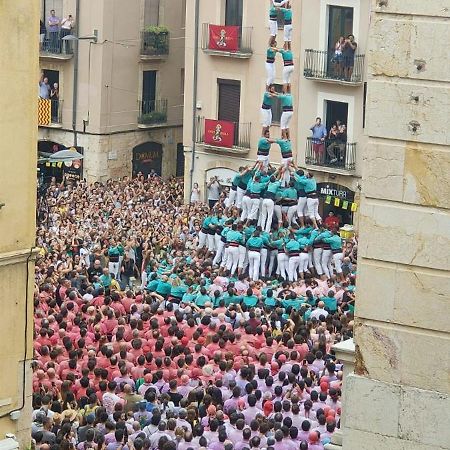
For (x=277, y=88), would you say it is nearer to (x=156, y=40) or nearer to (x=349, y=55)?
(x=349, y=55)

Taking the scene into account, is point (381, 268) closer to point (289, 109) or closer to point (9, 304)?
point (9, 304)

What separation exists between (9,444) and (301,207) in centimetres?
1660

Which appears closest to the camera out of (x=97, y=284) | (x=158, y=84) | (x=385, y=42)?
(x=385, y=42)

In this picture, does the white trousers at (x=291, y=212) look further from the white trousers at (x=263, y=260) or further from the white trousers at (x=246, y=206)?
the white trousers at (x=263, y=260)

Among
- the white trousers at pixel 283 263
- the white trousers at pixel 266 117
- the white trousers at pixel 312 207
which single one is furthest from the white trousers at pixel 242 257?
the white trousers at pixel 266 117

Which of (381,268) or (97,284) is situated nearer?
(381,268)

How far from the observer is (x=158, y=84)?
51938mm

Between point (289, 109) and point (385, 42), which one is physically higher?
point (385, 42)

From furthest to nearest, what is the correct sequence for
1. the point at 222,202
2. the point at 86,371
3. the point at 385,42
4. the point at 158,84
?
the point at 158,84 < the point at 222,202 < the point at 86,371 < the point at 385,42

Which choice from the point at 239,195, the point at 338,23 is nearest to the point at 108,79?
the point at 338,23

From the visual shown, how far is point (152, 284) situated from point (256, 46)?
14950 millimetres

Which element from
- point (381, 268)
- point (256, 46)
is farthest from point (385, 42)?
point (256, 46)

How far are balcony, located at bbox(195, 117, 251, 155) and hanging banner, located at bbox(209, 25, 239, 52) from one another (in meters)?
2.10

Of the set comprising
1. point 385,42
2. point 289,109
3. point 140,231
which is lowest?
point 140,231
